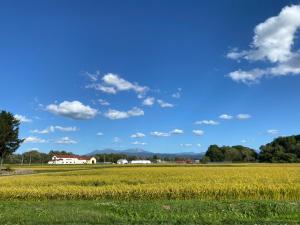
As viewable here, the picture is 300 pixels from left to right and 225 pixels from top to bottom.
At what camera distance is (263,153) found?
173m

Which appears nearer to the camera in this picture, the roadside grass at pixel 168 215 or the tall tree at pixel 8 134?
the roadside grass at pixel 168 215

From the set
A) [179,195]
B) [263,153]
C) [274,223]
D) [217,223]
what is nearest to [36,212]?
[217,223]

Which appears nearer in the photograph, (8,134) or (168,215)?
(168,215)

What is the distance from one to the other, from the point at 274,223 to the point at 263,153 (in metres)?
163

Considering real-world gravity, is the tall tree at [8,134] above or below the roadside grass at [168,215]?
above

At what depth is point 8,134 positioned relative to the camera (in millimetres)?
92312

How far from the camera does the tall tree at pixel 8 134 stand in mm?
91062

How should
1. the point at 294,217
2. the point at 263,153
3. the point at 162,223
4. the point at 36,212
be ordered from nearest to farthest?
the point at 162,223 < the point at 294,217 < the point at 36,212 < the point at 263,153

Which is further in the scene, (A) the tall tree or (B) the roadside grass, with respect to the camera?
(A) the tall tree

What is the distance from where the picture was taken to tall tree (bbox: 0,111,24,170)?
9106 cm

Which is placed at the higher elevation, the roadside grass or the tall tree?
the tall tree

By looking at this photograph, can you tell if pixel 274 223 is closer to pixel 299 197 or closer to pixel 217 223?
pixel 217 223

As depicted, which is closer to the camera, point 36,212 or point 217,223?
point 217,223

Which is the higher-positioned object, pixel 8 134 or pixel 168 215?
pixel 8 134
